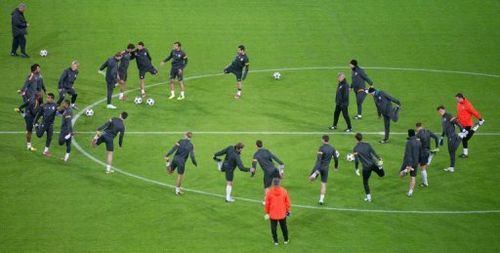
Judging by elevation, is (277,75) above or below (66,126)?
above

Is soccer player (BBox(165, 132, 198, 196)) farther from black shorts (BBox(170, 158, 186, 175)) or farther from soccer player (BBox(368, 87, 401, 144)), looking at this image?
soccer player (BBox(368, 87, 401, 144))

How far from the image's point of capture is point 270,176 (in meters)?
31.7

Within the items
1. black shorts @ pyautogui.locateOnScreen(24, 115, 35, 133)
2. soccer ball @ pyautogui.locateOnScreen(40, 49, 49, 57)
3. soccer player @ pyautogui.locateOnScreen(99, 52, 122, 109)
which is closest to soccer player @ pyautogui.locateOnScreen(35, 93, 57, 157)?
black shorts @ pyautogui.locateOnScreen(24, 115, 35, 133)

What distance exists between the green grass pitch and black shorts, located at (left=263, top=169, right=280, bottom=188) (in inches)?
33.9

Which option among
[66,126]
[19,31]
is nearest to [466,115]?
[66,126]

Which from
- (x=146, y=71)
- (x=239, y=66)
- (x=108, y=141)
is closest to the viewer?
(x=108, y=141)

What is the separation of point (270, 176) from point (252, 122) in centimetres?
823

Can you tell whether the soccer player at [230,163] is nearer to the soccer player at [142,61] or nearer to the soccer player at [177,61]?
the soccer player at [177,61]

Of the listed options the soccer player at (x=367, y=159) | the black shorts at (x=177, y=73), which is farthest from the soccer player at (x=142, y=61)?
the soccer player at (x=367, y=159)

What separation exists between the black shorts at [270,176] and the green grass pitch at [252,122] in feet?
2.82

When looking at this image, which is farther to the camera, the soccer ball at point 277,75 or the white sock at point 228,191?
the soccer ball at point 277,75

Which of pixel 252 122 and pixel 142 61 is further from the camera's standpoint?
pixel 142 61

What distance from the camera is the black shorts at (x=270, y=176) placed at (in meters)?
31.6

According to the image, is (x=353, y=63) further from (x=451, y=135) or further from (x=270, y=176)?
(x=270, y=176)
